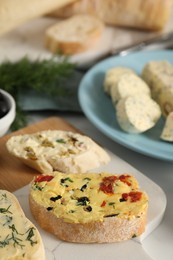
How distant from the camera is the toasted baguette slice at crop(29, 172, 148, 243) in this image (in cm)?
174

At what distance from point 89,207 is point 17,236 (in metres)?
0.26

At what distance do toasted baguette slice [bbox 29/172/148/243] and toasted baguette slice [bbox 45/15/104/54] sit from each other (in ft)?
3.89

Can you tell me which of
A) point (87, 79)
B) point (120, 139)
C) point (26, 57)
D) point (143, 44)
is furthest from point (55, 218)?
point (143, 44)

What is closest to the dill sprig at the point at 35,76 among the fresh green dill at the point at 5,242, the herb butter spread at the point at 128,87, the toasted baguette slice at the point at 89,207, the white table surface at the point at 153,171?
the white table surface at the point at 153,171

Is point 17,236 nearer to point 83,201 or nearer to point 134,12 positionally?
point 83,201

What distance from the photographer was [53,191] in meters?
1.84

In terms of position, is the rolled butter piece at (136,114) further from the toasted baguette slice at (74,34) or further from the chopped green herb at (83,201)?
the toasted baguette slice at (74,34)

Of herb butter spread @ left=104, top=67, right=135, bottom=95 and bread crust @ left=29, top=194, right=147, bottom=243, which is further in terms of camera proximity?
herb butter spread @ left=104, top=67, right=135, bottom=95

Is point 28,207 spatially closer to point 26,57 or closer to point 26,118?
point 26,118

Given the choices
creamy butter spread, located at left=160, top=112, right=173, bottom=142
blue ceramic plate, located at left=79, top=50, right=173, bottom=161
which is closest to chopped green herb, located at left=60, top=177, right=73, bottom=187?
blue ceramic plate, located at left=79, top=50, right=173, bottom=161

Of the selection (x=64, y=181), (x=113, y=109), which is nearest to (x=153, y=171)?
(x=113, y=109)

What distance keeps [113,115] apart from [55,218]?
2.70 feet

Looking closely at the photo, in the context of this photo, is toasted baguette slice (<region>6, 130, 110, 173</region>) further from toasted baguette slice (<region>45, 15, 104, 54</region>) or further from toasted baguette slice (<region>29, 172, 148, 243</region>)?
toasted baguette slice (<region>45, 15, 104, 54</region>)

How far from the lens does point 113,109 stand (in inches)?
99.1
